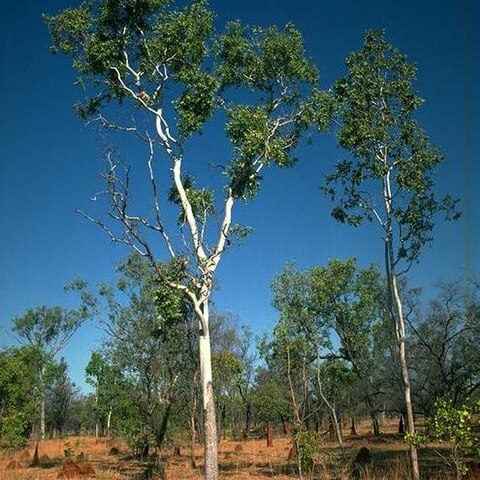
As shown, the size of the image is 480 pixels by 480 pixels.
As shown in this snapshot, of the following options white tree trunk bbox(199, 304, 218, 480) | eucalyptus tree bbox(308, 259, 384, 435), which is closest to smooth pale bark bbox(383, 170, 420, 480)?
white tree trunk bbox(199, 304, 218, 480)

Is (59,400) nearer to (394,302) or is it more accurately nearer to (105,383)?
(105,383)

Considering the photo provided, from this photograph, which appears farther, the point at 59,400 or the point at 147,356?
the point at 59,400

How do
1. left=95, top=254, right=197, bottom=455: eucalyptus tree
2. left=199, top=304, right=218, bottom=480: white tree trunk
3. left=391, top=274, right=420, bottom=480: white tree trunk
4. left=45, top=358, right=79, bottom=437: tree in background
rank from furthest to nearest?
left=45, top=358, right=79, bottom=437: tree in background < left=95, top=254, right=197, bottom=455: eucalyptus tree < left=391, top=274, right=420, bottom=480: white tree trunk < left=199, top=304, right=218, bottom=480: white tree trunk

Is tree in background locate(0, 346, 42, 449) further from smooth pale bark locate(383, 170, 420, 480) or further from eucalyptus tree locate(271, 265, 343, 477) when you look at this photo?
smooth pale bark locate(383, 170, 420, 480)

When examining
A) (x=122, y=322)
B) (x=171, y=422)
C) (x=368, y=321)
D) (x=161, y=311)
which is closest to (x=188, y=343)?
(x=122, y=322)

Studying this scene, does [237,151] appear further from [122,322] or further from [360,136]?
[122,322]

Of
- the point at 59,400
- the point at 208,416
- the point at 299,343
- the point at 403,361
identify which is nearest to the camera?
the point at 208,416

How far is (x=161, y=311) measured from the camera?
14609 mm

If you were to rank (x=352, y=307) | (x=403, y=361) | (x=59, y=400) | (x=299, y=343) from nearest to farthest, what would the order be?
(x=403, y=361), (x=299, y=343), (x=352, y=307), (x=59, y=400)

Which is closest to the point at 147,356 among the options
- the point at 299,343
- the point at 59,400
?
the point at 299,343

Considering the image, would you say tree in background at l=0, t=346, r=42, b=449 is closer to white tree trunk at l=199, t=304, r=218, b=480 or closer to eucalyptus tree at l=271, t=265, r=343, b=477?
eucalyptus tree at l=271, t=265, r=343, b=477

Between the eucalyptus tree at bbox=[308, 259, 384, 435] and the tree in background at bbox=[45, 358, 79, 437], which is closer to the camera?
the eucalyptus tree at bbox=[308, 259, 384, 435]

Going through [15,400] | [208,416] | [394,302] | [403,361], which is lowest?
[208,416]

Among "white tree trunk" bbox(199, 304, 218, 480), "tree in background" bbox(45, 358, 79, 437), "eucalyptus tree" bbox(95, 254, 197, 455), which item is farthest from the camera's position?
"tree in background" bbox(45, 358, 79, 437)
